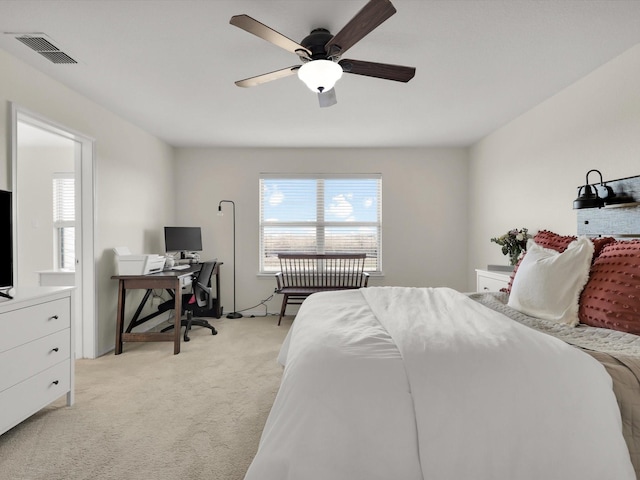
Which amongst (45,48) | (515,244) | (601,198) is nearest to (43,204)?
(45,48)

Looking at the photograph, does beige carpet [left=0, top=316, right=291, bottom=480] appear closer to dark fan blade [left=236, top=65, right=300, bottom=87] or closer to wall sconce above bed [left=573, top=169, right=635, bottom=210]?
dark fan blade [left=236, top=65, right=300, bottom=87]

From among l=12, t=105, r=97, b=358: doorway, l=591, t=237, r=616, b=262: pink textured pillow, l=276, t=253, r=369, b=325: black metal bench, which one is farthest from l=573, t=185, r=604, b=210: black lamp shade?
l=12, t=105, r=97, b=358: doorway

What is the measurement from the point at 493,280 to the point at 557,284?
132 centimetres

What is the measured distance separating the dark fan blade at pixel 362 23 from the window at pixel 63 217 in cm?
441

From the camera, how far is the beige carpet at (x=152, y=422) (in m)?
1.71

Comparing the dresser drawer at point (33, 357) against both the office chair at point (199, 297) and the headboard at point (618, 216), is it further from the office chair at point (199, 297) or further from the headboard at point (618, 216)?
the headboard at point (618, 216)

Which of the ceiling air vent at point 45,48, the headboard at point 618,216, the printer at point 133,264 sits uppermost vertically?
the ceiling air vent at point 45,48

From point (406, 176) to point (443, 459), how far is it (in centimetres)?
429

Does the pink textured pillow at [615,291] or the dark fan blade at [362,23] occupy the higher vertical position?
the dark fan blade at [362,23]

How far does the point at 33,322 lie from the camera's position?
2.06m

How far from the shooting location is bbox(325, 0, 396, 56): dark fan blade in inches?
62.3

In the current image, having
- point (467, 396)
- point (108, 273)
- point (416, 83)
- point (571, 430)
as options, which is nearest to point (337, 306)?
point (467, 396)

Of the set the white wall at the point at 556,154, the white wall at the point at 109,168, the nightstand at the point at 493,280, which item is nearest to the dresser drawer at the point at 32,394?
the white wall at the point at 109,168

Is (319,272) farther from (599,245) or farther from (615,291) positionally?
(615,291)
